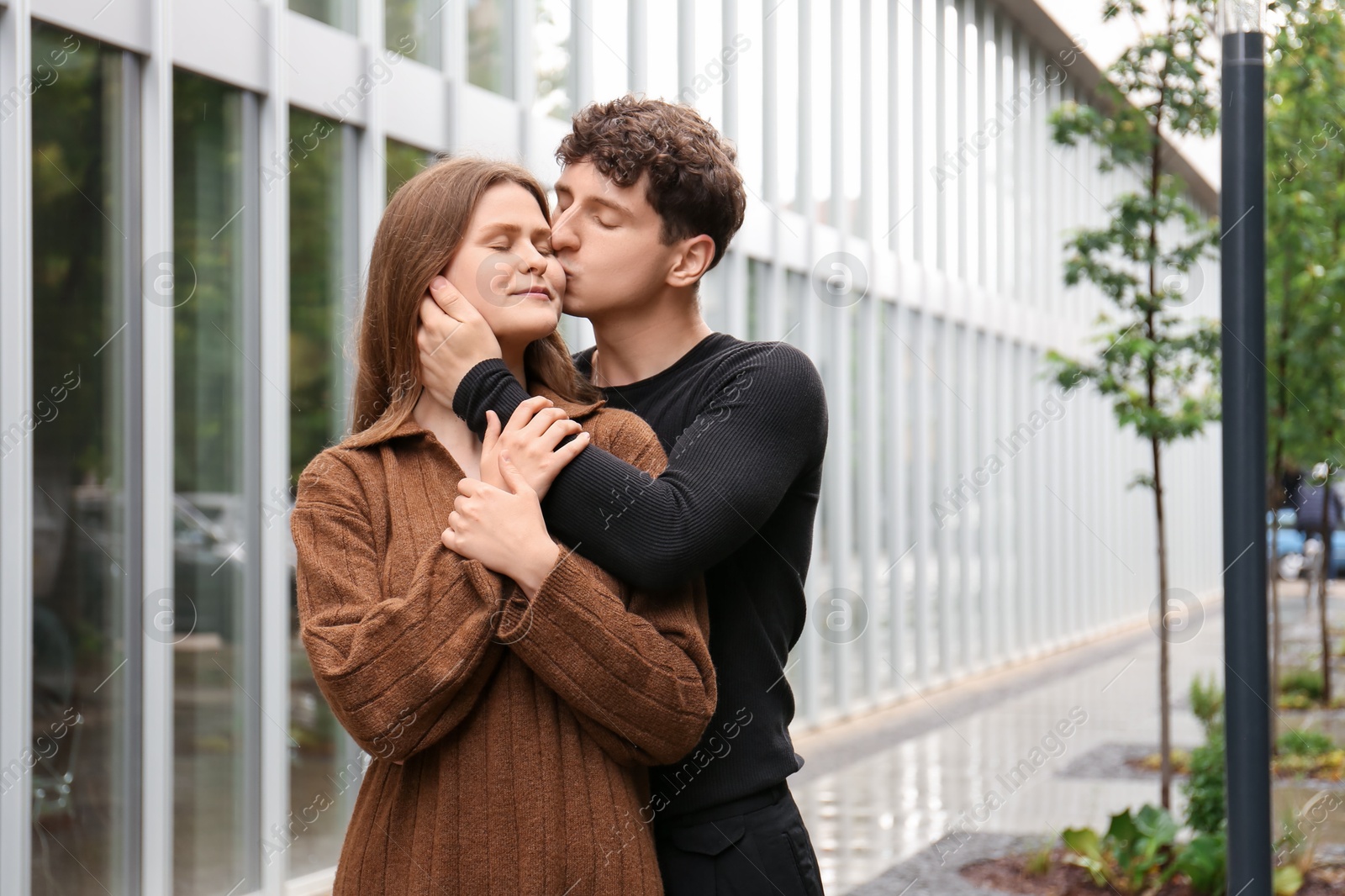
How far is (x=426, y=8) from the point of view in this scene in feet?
24.0

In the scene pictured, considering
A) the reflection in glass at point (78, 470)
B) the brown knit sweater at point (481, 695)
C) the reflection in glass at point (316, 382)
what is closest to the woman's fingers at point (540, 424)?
the brown knit sweater at point (481, 695)

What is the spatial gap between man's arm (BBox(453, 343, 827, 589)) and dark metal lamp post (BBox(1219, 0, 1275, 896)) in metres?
1.45

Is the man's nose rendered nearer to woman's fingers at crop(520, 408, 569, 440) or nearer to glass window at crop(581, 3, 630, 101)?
woman's fingers at crop(520, 408, 569, 440)

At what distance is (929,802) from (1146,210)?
3.72m

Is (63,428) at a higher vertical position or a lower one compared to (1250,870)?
higher

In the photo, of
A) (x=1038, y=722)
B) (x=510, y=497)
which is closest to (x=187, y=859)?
(x=510, y=497)

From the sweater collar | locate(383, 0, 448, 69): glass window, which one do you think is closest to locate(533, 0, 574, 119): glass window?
locate(383, 0, 448, 69): glass window

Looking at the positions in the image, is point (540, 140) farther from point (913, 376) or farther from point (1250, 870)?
point (913, 376)

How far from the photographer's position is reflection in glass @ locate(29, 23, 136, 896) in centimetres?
524

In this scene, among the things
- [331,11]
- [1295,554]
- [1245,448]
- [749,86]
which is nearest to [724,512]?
[1245,448]

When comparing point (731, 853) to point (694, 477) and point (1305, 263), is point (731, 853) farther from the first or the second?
point (1305, 263)

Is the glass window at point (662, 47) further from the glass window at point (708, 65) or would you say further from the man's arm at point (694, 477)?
the man's arm at point (694, 477)

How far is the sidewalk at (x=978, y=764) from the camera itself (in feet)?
26.1

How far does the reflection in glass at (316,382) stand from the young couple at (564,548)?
441 cm
